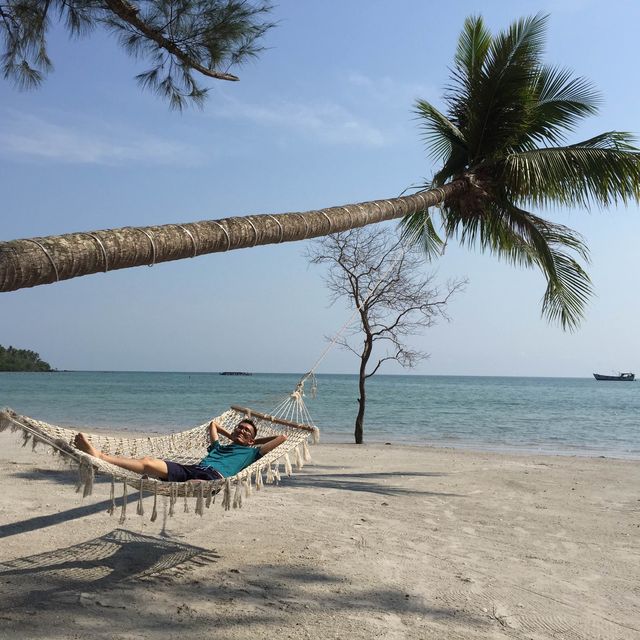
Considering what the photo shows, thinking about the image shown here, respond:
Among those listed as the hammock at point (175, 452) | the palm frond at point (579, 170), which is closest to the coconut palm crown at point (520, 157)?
the palm frond at point (579, 170)

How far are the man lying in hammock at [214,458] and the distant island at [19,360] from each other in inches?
2532

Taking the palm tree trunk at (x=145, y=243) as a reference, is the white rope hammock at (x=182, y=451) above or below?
below

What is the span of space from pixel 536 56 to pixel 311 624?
512cm

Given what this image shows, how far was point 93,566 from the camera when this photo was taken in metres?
2.85

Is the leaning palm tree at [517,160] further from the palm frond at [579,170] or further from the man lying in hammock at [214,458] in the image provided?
the man lying in hammock at [214,458]

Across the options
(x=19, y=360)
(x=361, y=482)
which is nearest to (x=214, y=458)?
(x=361, y=482)

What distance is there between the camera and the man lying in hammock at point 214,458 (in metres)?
2.78

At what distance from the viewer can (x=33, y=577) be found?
265cm

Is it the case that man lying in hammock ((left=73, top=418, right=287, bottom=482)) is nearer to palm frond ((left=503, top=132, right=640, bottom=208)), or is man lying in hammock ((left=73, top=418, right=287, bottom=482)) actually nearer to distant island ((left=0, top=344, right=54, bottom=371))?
palm frond ((left=503, top=132, right=640, bottom=208))

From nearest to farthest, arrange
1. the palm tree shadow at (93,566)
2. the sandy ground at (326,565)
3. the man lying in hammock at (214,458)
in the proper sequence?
1. the sandy ground at (326,565)
2. the palm tree shadow at (93,566)
3. the man lying in hammock at (214,458)

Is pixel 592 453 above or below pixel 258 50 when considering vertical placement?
below

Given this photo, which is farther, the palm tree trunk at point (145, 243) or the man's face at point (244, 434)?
the man's face at point (244, 434)

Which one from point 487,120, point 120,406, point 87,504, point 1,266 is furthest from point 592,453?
point 120,406

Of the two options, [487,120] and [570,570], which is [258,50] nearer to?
[487,120]
